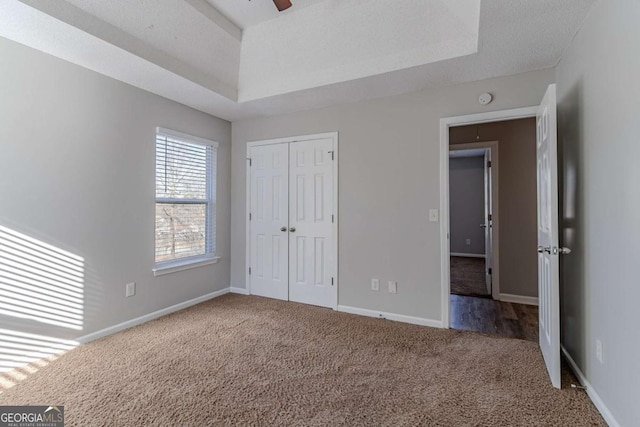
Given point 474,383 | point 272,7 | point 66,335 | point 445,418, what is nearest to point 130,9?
point 272,7

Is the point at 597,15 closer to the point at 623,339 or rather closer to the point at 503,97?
the point at 503,97

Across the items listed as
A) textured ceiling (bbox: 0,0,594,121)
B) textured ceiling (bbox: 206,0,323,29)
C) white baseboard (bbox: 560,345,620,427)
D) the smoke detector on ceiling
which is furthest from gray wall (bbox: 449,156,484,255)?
textured ceiling (bbox: 206,0,323,29)

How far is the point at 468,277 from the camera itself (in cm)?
538

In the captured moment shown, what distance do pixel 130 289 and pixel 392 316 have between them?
2.70 metres

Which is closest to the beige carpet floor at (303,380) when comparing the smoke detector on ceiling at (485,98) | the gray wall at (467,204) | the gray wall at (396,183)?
the gray wall at (396,183)

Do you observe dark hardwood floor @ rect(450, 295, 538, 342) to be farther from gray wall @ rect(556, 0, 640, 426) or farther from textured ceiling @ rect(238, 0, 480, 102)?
textured ceiling @ rect(238, 0, 480, 102)

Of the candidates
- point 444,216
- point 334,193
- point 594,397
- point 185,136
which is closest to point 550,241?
point 594,397

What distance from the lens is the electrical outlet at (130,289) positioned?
305cm

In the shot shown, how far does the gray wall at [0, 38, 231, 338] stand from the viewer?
7.55ft

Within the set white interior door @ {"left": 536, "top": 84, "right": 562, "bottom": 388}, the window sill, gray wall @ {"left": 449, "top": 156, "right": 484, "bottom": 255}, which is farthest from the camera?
gray wall @ {"left": 449, "top": 156, "right": 484, "bottom": 255}

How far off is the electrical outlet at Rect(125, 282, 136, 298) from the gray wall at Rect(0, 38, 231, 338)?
4 centimetres

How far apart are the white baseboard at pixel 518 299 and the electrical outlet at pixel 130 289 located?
4.36 meters

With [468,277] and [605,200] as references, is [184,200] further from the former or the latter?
[468,277]

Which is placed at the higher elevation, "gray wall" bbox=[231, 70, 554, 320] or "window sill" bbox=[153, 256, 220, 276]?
"gray wall" bbox=[231, 70, 554, 320]
